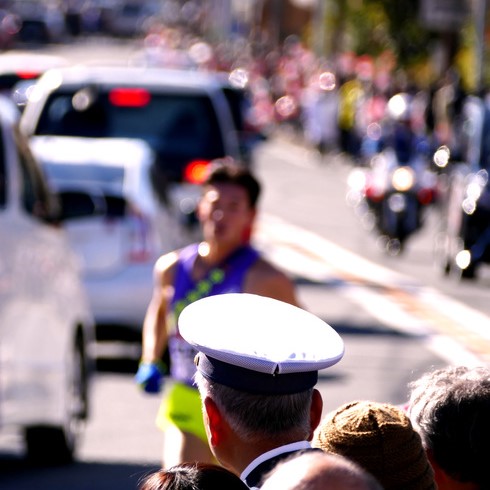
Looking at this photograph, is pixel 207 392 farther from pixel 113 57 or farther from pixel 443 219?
pixel 113 57

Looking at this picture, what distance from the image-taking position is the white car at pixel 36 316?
892 centimetres

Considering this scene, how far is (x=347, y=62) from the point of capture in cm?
5166

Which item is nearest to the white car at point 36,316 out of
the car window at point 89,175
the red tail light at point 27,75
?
the car window at point 89,175

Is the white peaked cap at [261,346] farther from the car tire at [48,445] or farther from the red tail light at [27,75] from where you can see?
the red tail light at [27,75]

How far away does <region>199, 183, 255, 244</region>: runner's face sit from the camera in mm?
7379

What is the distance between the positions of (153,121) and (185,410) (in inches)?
391

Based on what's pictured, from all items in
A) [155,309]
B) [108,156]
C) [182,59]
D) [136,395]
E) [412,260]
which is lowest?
[182,59]

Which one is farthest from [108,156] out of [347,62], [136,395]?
[347,62]

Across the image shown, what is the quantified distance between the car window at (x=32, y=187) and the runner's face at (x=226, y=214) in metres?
2.19

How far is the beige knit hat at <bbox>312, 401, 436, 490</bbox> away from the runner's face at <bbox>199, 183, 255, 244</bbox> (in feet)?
11.5

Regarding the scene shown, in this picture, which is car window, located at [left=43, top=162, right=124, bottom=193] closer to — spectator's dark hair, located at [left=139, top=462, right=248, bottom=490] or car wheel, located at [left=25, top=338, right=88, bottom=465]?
car wheel, located at [left=25, top=338, right=88, bottom=465]

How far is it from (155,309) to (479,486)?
3905 mm

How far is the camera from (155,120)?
16.7 metres

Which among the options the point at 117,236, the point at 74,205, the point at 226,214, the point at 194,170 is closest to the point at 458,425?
the point at 226,214
